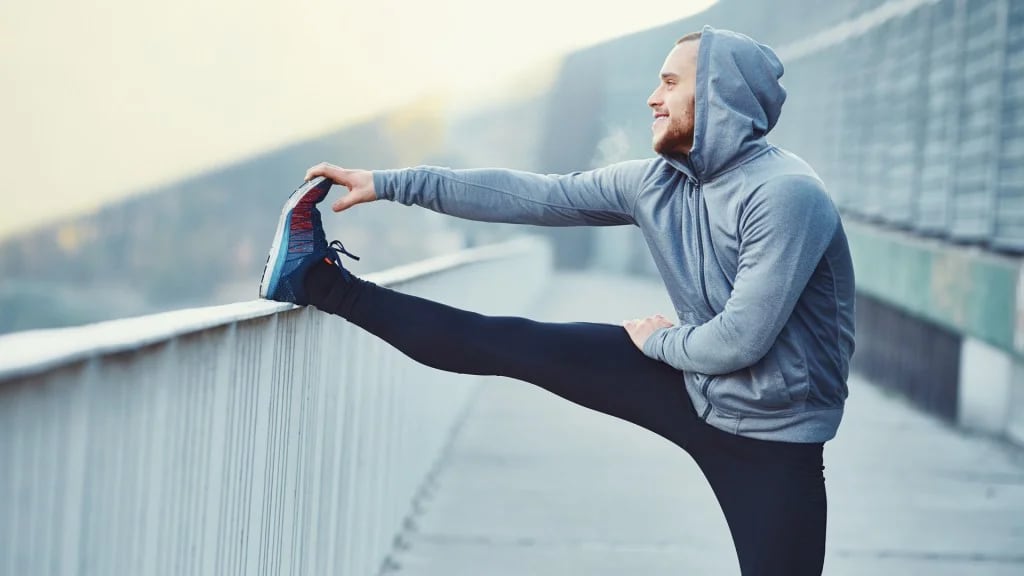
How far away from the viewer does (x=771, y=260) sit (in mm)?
3016

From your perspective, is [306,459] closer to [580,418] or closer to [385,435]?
[385,435]

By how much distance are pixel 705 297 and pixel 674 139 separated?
39 centimetres

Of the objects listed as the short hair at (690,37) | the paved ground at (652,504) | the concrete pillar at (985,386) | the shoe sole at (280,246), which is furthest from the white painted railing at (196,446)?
the concrete pillar at (985,386)

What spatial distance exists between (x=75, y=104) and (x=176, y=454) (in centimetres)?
6302

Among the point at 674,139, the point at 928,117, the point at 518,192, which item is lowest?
the point at 518,192

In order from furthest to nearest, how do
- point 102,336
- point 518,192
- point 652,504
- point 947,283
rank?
point 947,283 → point 652,504 → point 518,192 → point 102,336

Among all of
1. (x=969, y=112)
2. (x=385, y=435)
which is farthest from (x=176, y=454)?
(x=969, y=112)

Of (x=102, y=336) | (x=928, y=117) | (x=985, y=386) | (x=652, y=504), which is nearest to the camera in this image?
(x=102, y=336)

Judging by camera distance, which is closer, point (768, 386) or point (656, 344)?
point (768, 386)

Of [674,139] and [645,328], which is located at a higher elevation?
[674,139]

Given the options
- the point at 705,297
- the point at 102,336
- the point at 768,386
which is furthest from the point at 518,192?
the point at 102,336

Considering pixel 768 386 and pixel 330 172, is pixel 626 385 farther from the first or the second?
pixel 330 172

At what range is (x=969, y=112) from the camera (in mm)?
9727

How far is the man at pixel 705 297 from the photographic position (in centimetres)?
309
